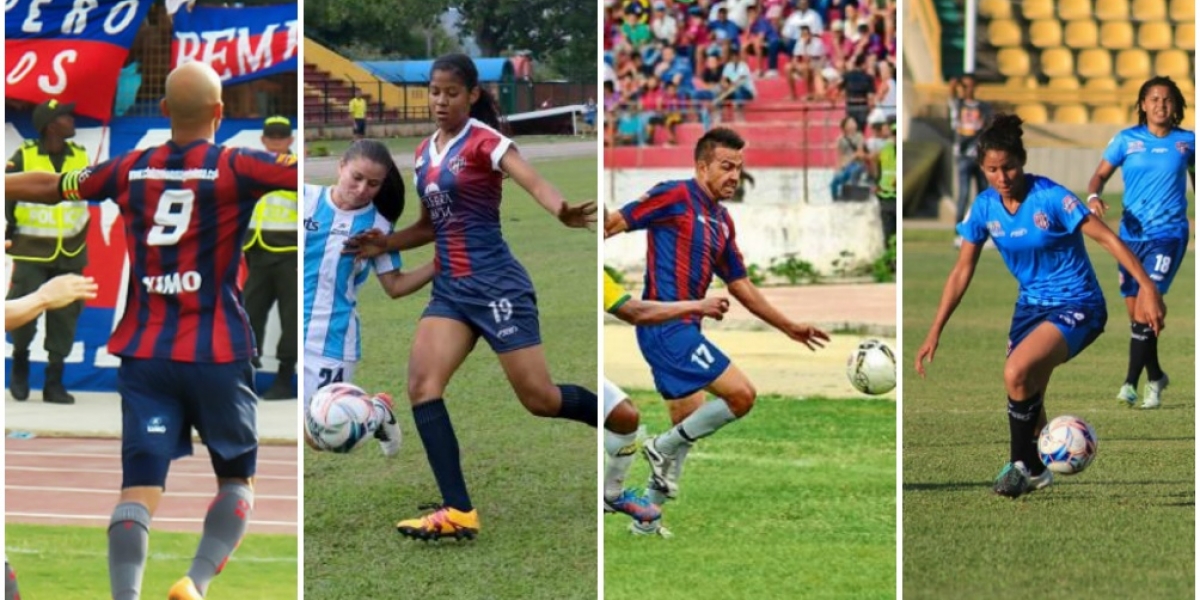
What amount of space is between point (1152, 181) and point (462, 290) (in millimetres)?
2550

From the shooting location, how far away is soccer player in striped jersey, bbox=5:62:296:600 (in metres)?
5.79

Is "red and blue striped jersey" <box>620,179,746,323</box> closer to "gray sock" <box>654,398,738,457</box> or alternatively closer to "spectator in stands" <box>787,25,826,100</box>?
"gray sock" <box>654,398,738,457</box>

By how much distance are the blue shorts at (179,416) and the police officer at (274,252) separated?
457 millimetres

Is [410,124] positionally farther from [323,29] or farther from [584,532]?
[584,532]

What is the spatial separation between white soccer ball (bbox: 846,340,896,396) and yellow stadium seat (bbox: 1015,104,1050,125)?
50.6 inches

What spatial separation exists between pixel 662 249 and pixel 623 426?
616mm

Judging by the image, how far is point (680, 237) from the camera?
6250 millimetres

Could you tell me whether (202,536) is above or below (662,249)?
below

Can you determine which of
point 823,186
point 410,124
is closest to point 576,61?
point 410,124

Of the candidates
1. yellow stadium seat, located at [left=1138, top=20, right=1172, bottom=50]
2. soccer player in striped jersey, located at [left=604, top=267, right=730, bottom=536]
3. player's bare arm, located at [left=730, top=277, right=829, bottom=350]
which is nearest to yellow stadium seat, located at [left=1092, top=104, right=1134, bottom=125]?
yellow stadium seat, located at [left=1138, top=20, right=1172, bottom=50]

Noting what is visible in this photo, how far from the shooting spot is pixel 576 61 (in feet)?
20.1

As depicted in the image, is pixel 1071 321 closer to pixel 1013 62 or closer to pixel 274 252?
pixel 1013 62

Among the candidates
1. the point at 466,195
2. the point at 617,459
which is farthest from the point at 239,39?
the point at 617,459

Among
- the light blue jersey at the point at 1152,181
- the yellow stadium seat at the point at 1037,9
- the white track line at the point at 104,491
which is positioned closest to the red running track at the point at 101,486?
the white track line at the point at 104,491
